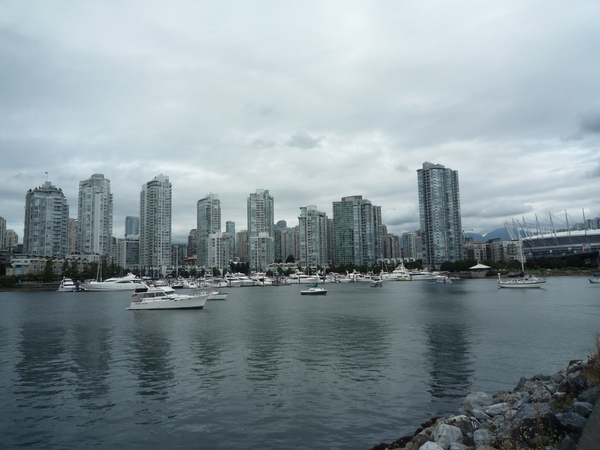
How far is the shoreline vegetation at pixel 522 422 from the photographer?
10.2 meters

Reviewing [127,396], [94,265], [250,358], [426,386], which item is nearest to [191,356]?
[250,358]

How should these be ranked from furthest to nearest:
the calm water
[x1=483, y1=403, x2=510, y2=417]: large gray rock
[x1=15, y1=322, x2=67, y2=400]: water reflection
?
[x1=15, y1=322, x2=67, y2=400]: water reflection
the calm water
[x1=483, y1=403, x2=510, y2=417]: large gray rock

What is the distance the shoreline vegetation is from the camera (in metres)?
10.2

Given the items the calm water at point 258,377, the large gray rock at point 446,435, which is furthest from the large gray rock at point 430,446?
the calm water at point 258,377

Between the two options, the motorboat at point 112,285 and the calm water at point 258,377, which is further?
the motorboat at point 112,285

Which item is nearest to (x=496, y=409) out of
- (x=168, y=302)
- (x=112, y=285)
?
(x=168, y=302)

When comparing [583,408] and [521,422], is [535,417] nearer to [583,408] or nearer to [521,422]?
[521,422]

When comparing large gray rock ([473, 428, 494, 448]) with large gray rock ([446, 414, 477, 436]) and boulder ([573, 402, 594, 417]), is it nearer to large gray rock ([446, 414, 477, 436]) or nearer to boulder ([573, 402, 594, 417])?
large gray rock ([446, 414, 477, 436])

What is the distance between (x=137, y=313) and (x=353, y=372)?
46.6 m

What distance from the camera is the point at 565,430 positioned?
1024 cm

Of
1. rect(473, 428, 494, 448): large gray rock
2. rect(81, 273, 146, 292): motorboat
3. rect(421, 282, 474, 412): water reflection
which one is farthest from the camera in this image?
rect(81, 273, 146, 292): motorboat

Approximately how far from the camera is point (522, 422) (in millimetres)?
11523

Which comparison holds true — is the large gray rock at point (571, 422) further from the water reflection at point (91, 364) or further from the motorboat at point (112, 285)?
the motorboat at point (112, 285)

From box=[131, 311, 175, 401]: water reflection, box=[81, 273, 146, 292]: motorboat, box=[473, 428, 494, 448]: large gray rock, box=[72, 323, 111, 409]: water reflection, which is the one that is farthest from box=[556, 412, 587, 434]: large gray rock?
box=[81, 273, 146, 292]: motorboat
